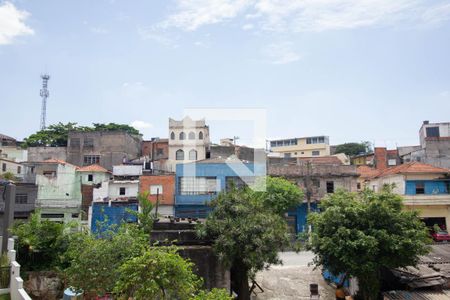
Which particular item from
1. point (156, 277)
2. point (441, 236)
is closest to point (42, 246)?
point (156, 277)

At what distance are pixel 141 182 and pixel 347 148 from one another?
142 ft

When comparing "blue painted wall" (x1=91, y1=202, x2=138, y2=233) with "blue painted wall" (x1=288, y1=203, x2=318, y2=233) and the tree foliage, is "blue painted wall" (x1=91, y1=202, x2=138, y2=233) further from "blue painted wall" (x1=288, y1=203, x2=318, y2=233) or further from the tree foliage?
the tree foliage

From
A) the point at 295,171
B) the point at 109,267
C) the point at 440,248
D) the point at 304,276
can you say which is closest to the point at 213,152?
the point at 295,171

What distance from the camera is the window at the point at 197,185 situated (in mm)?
32844

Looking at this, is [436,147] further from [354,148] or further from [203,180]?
[203,180]

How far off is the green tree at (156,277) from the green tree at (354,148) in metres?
60.3

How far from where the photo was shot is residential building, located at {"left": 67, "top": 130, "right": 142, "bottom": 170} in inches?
1759

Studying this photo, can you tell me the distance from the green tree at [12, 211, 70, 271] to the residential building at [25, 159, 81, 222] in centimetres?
1662

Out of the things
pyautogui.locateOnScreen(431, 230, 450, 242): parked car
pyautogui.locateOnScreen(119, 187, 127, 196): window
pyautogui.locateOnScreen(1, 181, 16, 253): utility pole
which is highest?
pyautogui.locateOnScreen(119, 187, 127, 196): window

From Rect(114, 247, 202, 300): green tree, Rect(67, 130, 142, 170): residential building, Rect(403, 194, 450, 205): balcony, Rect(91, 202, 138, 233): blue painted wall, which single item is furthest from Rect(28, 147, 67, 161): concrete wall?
Rect(114, 247, 202, 300): green tree

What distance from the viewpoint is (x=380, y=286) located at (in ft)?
49.0

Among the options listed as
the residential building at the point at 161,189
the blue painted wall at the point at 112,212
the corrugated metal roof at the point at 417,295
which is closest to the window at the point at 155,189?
the residential building at the point at 161,189

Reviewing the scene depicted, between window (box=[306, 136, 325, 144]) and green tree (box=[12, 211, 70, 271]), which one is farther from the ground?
window (box=[306, 136, 325, 144])

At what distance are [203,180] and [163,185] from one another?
10.8 ft
